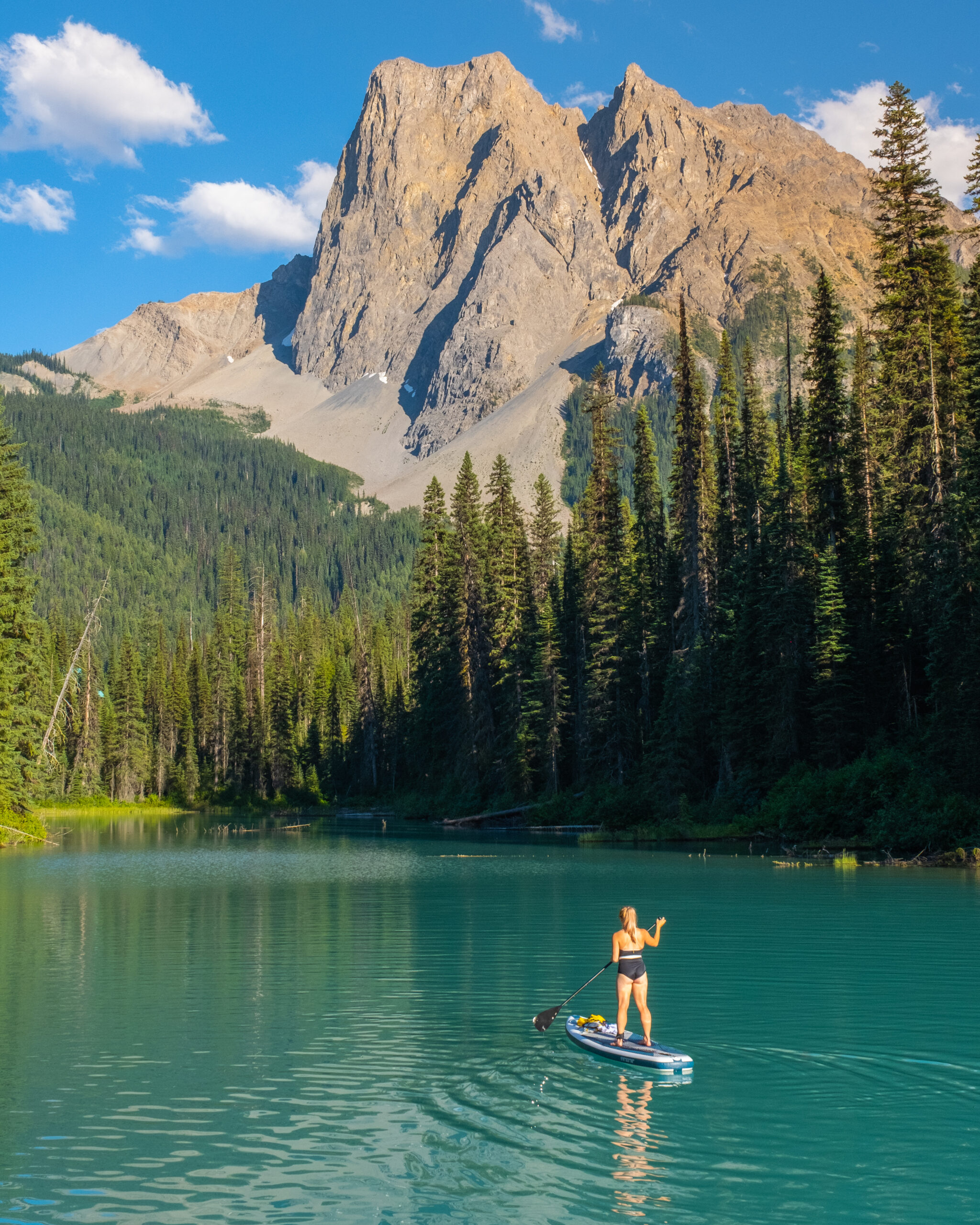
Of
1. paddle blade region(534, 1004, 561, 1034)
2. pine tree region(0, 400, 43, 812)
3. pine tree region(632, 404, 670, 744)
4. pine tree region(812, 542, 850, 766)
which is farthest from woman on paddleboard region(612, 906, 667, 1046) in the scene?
pine tree region(632, 404, 670, 744)

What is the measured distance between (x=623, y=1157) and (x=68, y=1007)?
10791mm

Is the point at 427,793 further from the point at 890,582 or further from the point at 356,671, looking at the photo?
the point at 890,582

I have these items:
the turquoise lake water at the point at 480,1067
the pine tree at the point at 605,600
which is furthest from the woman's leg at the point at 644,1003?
the pine tree at the point at 605,600

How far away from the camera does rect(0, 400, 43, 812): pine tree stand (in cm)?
5112

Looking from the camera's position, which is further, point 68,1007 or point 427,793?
point 427,793

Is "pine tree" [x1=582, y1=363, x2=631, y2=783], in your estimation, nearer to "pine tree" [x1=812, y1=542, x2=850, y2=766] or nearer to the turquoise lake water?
"pine tree" [x1=812, y1=542, x2=850, y2=766]

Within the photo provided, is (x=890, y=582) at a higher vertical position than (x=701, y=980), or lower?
higher

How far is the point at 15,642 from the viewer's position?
176 ft

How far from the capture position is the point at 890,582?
49.3 m

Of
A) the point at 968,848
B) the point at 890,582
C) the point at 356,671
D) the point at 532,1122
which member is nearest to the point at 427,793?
the point at 356,671

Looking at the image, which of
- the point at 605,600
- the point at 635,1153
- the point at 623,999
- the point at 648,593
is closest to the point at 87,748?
the point at 605,600

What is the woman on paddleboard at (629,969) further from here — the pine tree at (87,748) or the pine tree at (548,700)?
the pine tree at (87,748)

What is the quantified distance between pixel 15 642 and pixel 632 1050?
46.4 m

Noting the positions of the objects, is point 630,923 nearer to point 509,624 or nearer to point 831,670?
point 831,670
